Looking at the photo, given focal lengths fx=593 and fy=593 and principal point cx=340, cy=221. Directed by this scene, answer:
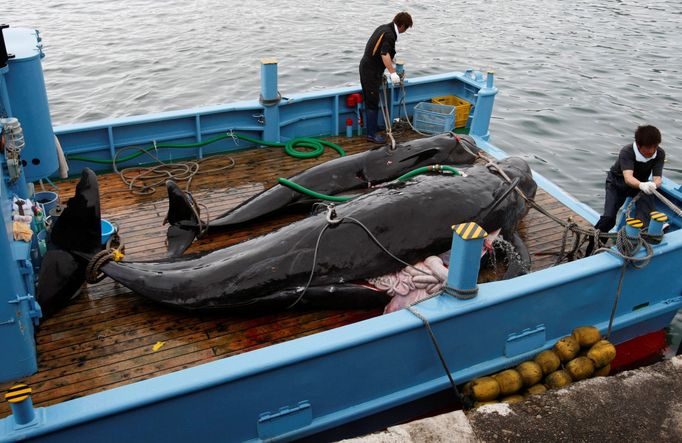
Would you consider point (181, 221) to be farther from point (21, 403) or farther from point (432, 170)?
point (21, 403)

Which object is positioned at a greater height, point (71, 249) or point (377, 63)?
point (377, 63)

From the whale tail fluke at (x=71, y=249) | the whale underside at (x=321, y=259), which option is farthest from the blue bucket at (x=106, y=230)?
the whale underside at (x=321, y=259)

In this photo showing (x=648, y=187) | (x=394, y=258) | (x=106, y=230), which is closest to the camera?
(x=394, y=258)

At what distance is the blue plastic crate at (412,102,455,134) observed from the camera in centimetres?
920

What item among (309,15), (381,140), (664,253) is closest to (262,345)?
(664,253)

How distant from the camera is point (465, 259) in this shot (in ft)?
14.7

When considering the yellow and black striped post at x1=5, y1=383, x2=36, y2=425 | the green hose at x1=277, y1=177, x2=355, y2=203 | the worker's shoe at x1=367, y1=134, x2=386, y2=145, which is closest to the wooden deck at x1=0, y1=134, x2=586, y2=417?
the green hose at x1=277, y1=177, x2=355, y2=203

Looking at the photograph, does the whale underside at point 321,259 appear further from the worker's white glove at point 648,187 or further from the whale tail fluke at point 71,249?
the worker's white glove at point 648,187

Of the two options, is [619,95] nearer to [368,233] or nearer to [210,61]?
[210,61]

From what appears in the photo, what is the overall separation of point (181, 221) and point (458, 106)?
502 cm

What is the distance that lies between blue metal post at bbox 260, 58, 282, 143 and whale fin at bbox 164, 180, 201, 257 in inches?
105

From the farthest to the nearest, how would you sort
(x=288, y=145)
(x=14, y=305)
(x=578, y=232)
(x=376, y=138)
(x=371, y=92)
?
1. (x=376, y=138)
2. (x=371, y=92)
3. (x=288, y=145)
4. (x=578, y=232)
5. (x=14, y=305)

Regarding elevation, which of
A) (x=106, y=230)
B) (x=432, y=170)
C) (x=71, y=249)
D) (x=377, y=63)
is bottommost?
(x=106, y=230)

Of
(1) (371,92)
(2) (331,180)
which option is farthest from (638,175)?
(1) (371,92)
